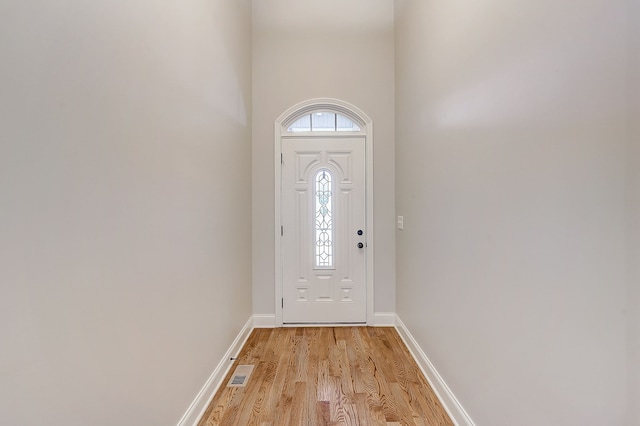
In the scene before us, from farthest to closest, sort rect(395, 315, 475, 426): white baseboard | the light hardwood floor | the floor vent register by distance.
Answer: the floor vent register
the light hardwood floor
rect(395, 315, 475, 426): white baseboard

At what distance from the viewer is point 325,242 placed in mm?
3215

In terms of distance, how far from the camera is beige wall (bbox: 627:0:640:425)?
0.76 metres

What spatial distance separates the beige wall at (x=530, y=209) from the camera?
2.76ft

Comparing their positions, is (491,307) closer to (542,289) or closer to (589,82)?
(542,289)

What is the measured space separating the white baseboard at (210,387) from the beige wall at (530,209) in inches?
59.1

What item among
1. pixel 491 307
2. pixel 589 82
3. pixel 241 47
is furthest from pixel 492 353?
pixel 241 47

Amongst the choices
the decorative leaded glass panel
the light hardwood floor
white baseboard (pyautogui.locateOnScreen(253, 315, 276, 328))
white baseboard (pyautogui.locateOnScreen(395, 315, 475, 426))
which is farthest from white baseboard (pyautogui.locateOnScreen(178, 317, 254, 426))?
white baseboard (pyautogui.locateOnScreen(395, 315, 475, 426))

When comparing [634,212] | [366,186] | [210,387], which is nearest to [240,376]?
[210,387]

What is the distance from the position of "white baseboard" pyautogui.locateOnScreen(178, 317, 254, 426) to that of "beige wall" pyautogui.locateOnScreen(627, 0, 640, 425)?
1.85 m

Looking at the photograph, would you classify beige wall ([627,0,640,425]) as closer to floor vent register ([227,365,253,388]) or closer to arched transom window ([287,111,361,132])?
floor vent register ([227,365,253,388])

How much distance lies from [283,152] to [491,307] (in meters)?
2.42

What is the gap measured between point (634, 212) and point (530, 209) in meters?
0.36

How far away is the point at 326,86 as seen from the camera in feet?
10.4

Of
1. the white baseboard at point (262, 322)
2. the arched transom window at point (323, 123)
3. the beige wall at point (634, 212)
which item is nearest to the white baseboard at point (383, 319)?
the white baseboard at point (262, 322)
